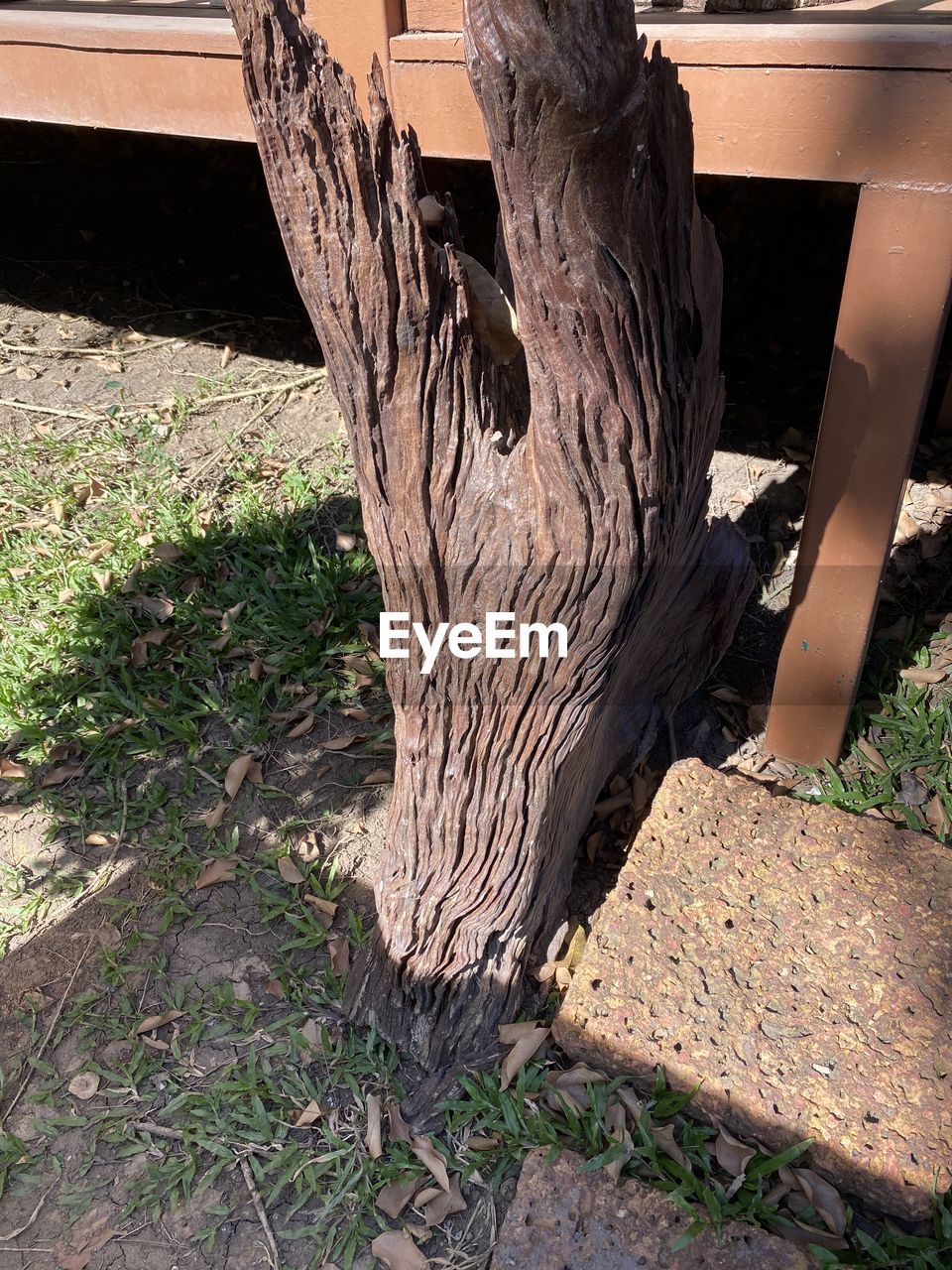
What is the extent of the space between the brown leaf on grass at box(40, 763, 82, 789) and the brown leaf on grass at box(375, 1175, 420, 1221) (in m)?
1.71

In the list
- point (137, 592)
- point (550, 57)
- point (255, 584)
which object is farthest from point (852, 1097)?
point (137, 592)

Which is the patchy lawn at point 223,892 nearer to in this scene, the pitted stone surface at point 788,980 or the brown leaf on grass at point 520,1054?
the brown leaf on grass at point 520,1054

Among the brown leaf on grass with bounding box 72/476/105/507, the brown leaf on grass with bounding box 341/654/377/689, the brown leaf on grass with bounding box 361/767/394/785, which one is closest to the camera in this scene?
the brown leaf on grass with bounding box 361/767/394/785

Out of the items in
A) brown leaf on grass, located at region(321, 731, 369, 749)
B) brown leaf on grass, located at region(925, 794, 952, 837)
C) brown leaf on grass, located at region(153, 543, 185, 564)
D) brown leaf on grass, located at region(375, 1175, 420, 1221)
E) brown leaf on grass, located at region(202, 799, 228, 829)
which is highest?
brown leaf on grass, located at region(153, 543, 185, 564)

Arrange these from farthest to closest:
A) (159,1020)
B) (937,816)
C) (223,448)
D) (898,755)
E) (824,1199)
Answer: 1. (223,448)
2. (898,755)
3. (937,816)
4. (159,1020)
5. (824,1199)

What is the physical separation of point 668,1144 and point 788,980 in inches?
17.8

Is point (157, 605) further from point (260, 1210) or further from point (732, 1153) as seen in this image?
point (732, 1153)

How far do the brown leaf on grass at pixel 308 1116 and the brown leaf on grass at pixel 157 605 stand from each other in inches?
75.5

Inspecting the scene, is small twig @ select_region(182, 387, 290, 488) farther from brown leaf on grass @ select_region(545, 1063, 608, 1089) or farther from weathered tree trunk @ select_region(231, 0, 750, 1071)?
brown leaf on grass @ select_region(545, 1063, 608, 1089)

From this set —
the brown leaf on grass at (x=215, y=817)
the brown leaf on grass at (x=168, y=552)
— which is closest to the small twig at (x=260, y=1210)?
the brown leaf on grass at (x=215, y=817)

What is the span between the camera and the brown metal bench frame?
212 cm

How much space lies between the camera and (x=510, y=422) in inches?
83.3

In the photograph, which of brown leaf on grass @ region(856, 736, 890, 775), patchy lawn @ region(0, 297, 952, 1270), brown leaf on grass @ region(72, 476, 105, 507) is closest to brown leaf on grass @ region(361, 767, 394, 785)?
patchy lawn @ region(0, 297, 952, 1270)

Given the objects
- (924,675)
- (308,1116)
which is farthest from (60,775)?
(924,675)
